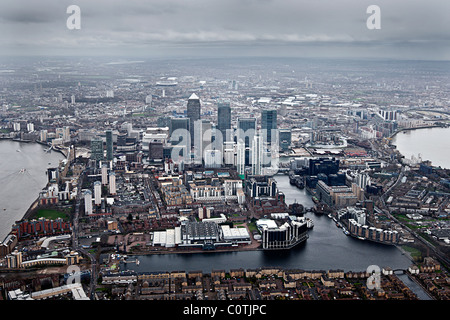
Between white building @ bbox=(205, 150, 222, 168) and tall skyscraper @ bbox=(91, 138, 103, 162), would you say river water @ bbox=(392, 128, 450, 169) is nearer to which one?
white building @ bbox=(205, 150, 222, 168)

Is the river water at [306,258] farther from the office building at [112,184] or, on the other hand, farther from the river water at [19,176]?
the office building at [112,184]

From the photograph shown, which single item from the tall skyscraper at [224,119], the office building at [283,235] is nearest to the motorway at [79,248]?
the office building at [283,235]

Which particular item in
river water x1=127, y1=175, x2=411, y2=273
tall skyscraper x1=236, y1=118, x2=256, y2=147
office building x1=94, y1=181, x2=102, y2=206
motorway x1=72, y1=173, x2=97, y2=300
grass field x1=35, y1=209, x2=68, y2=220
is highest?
tall skyscraper x1=236, y1=118, x2=256, y2=147

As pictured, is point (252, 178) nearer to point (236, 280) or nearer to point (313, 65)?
point (236, 280)

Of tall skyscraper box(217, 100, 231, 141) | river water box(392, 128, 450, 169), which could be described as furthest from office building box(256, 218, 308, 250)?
tall skyscraper box(217, 100, 231, 141)
